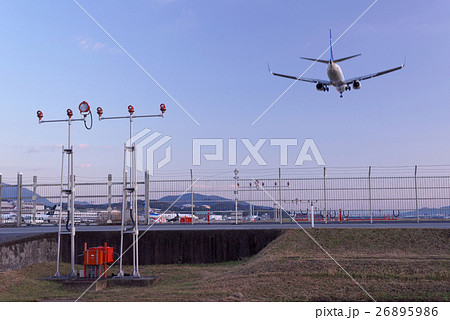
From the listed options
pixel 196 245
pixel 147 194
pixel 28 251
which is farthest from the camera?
pixel 147 194

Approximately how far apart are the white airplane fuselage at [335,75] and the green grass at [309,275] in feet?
79.4

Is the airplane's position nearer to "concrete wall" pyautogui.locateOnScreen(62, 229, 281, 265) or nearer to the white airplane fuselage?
the white airplane fuselage

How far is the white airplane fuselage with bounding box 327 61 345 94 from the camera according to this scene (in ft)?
125

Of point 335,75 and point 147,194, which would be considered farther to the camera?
point 335,75

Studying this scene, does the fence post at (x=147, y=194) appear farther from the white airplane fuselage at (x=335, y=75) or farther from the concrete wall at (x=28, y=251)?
the white airplane fuselage at (x=335, y=75)

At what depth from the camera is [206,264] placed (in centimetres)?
1631

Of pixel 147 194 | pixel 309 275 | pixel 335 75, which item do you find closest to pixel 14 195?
pixel 147 194

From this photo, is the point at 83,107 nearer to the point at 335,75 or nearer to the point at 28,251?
the point at 28,251

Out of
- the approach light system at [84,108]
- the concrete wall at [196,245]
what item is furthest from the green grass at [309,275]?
the approach light system at [84,108]

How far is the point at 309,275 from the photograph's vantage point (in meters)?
11.0

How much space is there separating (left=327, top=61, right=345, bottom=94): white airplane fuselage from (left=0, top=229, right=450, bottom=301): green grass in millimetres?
24213

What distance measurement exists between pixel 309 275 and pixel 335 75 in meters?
29.6

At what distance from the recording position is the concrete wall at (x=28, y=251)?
1325 cm

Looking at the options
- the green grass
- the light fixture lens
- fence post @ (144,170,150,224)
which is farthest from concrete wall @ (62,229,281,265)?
the light fixture lens
